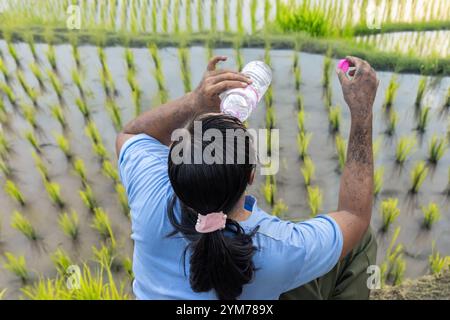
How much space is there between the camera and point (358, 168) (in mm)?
1034

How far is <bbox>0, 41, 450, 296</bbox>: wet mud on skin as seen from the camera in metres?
1.58

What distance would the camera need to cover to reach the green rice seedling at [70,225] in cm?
159

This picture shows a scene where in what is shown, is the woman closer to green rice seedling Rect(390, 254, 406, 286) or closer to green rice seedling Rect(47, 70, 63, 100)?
green rice seedling Rect(390, 254, 406, 286)

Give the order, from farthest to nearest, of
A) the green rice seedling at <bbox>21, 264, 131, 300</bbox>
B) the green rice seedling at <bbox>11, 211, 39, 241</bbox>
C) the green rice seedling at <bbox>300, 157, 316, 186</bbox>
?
the green rice seedling at <bbox>300, 157, 316, 186</bbox>
the green rice seedling at <bbox>11, 211, 39, 241</bbox>
the green rice seedling at <bbox>21, 264, 131, 300</bbox>

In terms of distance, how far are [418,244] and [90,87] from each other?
4.21ft

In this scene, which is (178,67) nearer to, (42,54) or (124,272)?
(42,54)

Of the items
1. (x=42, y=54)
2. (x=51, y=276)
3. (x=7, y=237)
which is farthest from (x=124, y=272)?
(x=42, y=54)

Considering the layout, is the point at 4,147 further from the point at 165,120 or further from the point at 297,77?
the point at 297,77

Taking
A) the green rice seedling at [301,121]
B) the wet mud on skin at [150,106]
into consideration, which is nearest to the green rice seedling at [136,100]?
the wet mud on skin at [150,106]

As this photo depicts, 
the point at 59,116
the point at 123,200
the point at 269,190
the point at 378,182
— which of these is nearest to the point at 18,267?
the point at 123,200

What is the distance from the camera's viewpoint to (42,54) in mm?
2223

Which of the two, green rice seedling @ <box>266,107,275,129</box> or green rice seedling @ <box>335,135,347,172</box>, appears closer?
green rice seedling @ <box>335,135,347,172</box>

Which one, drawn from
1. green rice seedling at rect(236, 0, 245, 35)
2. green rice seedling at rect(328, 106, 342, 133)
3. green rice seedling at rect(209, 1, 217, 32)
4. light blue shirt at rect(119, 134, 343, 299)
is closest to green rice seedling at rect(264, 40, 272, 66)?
green rice seedling at rect(236, 0, 245, 35)

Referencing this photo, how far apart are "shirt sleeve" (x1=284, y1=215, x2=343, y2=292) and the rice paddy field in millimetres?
504
